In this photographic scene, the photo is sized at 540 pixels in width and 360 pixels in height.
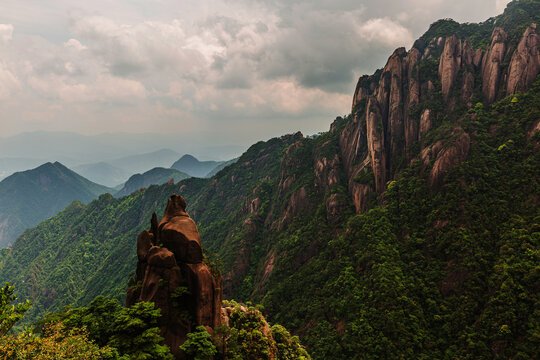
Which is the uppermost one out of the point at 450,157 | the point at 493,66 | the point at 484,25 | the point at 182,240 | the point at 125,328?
the point at 484,25

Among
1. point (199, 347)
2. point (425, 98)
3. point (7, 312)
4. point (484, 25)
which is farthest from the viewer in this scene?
point (484, 25)

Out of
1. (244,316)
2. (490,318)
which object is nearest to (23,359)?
(244,316)

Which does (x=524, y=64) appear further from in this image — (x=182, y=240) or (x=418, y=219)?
(x=182, y=240)

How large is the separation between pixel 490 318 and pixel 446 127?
150 ft

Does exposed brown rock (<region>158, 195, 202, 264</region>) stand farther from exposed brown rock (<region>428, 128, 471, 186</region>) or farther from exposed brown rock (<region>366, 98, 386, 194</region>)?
exposed brown rock (<region>366, 98, 386, 194</region>)

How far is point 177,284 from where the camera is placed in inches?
1000

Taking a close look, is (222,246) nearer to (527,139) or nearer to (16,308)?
(16,308)

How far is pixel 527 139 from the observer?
2051 inches

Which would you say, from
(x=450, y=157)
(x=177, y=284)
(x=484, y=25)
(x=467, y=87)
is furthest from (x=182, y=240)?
(x=484, y=25)

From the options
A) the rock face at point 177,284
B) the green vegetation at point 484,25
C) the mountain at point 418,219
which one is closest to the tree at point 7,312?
the rock face at point 177,284

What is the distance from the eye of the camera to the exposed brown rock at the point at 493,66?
214 feet

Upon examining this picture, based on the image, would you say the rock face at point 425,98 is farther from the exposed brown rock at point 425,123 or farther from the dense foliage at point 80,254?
the dense foliage at point 80,254

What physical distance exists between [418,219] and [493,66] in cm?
4805

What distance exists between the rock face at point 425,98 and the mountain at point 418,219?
388mm
